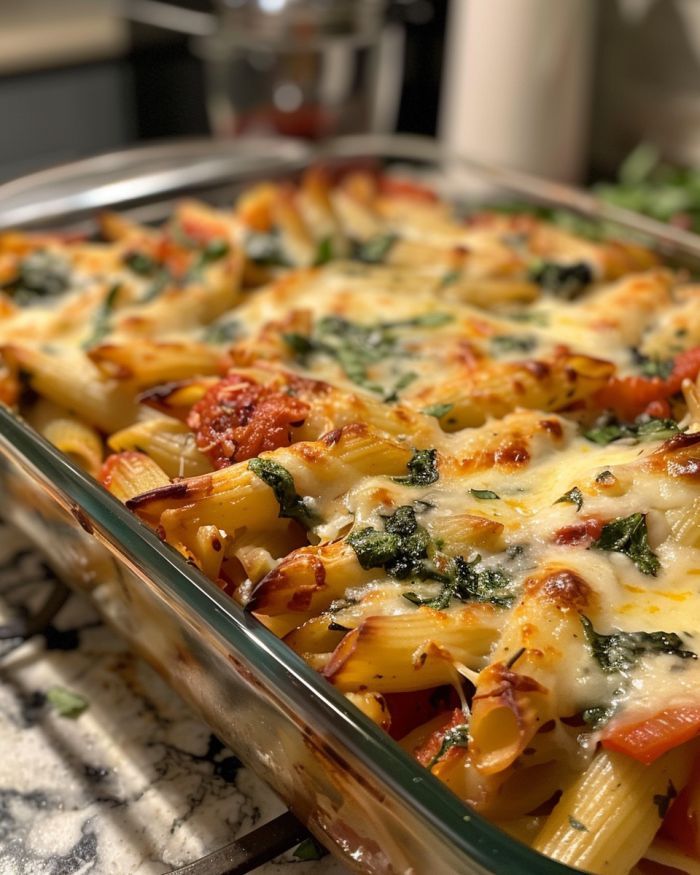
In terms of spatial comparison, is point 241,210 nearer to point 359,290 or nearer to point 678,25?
point 359,290

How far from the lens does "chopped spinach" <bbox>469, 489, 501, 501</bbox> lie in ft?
4.64

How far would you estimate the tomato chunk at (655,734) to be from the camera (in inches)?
43.1

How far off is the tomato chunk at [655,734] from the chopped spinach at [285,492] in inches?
18.9

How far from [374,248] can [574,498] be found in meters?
1.14

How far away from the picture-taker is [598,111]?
12.2 ft

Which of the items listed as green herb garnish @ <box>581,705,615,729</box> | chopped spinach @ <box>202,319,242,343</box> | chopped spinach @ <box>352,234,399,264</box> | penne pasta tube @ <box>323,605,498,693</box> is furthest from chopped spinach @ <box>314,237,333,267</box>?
green herb garnish @ <box>581,705,615,729</box>

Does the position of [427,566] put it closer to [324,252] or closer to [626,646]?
[626,646]

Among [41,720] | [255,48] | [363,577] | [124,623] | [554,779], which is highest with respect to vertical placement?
[255,48]

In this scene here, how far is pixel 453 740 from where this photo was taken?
3.87ft

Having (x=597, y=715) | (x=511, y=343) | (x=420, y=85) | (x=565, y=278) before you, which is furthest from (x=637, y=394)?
(x=420, y=85)

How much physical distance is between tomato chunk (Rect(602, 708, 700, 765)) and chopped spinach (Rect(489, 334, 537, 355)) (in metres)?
0.87

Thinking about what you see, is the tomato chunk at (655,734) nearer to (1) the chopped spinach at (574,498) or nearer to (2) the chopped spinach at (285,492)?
(1) the chopped spinach at (574,498)

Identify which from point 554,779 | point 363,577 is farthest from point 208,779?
point 554,779

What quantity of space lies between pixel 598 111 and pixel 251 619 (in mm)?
3051
